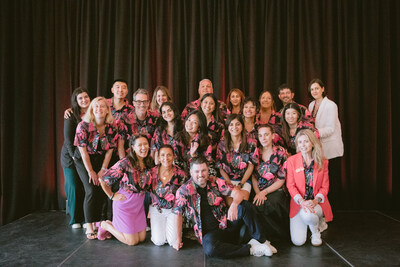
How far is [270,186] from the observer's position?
2.89 m

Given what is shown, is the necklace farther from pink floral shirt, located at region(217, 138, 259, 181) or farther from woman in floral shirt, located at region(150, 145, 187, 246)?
pink floral shirt, located at region(217, 138, 259, 181)

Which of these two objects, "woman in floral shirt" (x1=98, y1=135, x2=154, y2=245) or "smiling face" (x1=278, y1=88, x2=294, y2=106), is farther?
"smiling face" (x1=278, y1=88, x2=294, y2=106)

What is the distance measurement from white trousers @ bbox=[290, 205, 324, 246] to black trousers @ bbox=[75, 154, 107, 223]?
1.81 meters

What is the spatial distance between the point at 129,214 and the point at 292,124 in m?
1.85

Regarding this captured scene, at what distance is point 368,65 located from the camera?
3992mm

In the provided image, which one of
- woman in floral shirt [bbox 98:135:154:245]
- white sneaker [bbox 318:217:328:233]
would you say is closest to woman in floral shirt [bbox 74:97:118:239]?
woman in floral shirt [bbox 98:135:154:245]

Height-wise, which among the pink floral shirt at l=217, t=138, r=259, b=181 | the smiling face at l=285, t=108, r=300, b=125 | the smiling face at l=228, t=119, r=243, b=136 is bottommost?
the pink floral shirt at l=217, t=138, r=259, b=181

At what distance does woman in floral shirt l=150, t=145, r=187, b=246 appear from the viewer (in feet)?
8.75

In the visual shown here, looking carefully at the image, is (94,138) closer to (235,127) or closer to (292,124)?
(235,127)

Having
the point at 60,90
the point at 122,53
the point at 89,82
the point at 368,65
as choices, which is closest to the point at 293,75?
the point at 368,65

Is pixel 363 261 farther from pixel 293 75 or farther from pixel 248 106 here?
pixel 293 75

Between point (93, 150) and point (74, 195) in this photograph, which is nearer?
point (93, 150)

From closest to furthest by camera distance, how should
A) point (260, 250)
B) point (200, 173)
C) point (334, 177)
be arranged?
point (260, 250)
point (200, 173)
point (334, 177)

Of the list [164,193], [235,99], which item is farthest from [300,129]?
[164,193]
